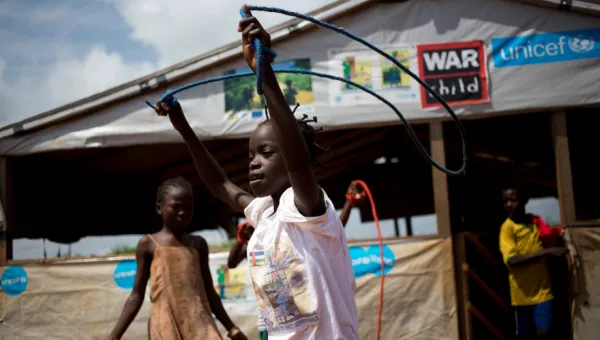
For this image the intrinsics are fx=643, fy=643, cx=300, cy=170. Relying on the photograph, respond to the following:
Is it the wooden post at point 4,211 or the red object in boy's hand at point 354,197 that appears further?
the wooden post at point 4,211

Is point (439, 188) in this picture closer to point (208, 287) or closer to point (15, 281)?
point (208, 287)

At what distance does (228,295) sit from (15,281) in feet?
8.49

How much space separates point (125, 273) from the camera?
755 cm

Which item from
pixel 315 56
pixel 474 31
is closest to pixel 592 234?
pixel 474 31

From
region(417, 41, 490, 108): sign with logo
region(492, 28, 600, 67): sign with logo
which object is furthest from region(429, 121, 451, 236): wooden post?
region(492, 28, 600, 67): sign with logo

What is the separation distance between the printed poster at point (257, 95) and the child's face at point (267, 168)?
516 centimetres

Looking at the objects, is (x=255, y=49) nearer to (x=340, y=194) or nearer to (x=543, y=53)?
(x=543, y=53)

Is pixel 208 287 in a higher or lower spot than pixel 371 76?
lower

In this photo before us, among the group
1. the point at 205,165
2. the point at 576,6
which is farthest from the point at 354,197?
the point at 576,6

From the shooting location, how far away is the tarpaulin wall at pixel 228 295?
7074mm

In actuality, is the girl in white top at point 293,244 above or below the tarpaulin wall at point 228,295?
above

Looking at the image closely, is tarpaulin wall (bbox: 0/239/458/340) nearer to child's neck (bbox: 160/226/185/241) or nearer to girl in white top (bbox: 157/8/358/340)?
child's neck (bbox: 160/226/185/241)

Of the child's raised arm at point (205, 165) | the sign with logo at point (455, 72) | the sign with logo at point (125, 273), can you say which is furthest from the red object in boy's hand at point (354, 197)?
the sign with logo at point (125, 273)

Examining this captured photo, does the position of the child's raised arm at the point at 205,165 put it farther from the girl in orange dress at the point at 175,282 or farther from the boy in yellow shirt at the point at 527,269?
the boy in yellow shirt at the point at 527,269
